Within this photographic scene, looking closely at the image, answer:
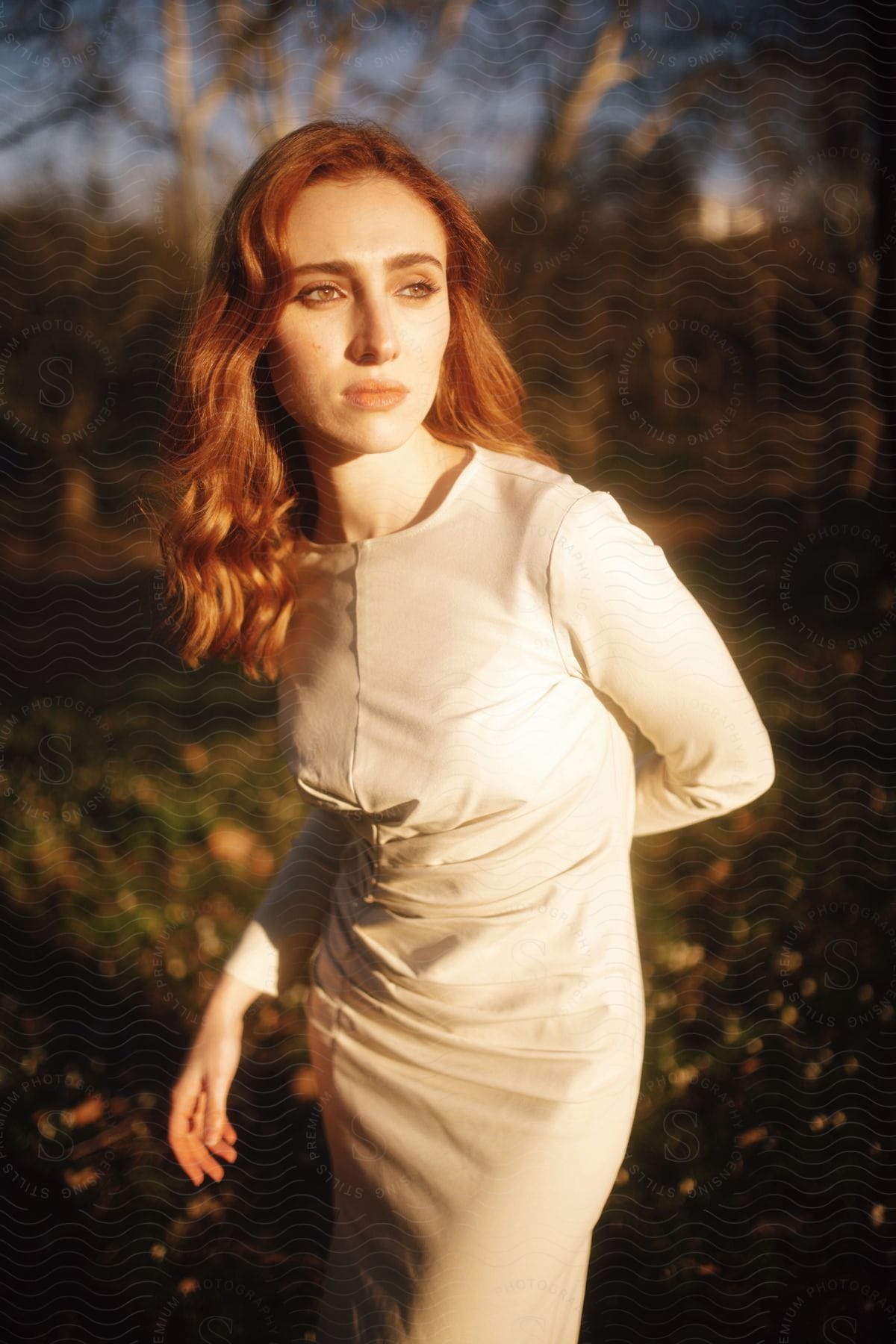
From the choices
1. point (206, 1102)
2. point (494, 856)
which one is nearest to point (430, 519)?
point (494, 856)

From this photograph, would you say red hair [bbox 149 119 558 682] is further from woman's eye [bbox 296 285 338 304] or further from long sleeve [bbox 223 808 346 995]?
long sleeve [bbox 223 808 346 995]

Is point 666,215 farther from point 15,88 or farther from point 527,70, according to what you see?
point 15,88

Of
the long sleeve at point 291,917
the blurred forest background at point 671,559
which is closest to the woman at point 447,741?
the long sleeve at point 291,917

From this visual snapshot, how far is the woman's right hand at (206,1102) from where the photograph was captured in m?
1.31

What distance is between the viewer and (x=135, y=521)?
299 centimetres

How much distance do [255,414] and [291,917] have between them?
0.62 meters

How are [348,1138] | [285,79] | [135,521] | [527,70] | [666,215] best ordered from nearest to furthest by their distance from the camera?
[348,1138] → [527,70] → [285,79] → [666,215] → [135,521]

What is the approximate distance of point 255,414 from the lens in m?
1.26

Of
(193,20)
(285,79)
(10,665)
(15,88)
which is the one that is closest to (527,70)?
(285,79)

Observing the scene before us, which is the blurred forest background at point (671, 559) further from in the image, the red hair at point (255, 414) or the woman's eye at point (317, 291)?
the woman's eye at point (317, 291)

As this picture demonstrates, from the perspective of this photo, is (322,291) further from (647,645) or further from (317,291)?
(647,645)

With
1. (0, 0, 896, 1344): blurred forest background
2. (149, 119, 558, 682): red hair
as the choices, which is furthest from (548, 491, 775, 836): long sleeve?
(0, 0, 896, 1344): blurred forest background

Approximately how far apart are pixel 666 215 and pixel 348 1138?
6.61 feet

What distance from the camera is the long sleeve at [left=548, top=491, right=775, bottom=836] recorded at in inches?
40.6
